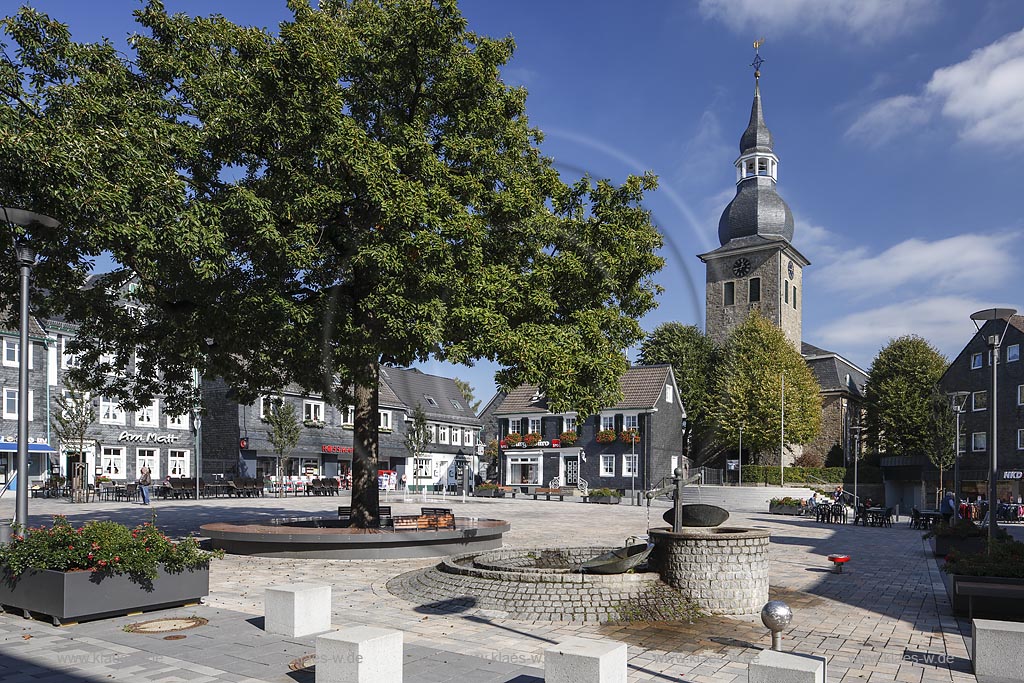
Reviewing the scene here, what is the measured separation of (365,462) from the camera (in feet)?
68.5

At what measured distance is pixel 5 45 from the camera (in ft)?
55.5

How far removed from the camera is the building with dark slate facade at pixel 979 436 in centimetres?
5212

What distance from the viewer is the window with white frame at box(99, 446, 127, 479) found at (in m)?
54.0

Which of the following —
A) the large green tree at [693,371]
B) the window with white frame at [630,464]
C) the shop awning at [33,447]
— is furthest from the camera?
the large green tree at [693,371]

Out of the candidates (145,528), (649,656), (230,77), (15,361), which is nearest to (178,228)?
(230,77)

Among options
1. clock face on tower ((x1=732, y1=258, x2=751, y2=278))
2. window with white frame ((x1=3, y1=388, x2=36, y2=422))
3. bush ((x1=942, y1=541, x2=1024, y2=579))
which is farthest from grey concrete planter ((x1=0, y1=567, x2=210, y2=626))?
clock face on tower ((x1=732, y1=258, x2=751, y2=278))

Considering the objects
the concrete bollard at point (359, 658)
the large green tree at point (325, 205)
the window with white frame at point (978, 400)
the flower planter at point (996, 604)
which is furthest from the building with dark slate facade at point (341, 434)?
the concrete bollard at point (359, 658)

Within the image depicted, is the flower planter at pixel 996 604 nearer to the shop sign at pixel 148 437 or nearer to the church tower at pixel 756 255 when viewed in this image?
the shop sign at pixel 148 437

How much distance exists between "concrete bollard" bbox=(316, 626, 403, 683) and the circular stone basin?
36.0 feet

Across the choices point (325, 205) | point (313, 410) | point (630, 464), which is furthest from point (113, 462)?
point (325, 205)

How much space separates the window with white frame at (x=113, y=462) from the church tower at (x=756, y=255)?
58501 millimetres

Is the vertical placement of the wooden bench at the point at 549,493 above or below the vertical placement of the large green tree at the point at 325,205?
below

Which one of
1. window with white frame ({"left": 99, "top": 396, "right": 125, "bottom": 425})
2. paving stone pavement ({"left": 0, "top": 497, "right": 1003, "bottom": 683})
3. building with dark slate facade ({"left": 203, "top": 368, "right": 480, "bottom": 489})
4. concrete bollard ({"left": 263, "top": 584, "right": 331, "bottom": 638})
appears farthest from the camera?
building with dark slate facade ({"left": 203, "top": 368, "right": 480, "bottom": 489})

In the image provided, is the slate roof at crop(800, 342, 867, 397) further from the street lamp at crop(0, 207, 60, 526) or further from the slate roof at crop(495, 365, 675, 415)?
the street lamp at crop(0, 207, 60, 526)
